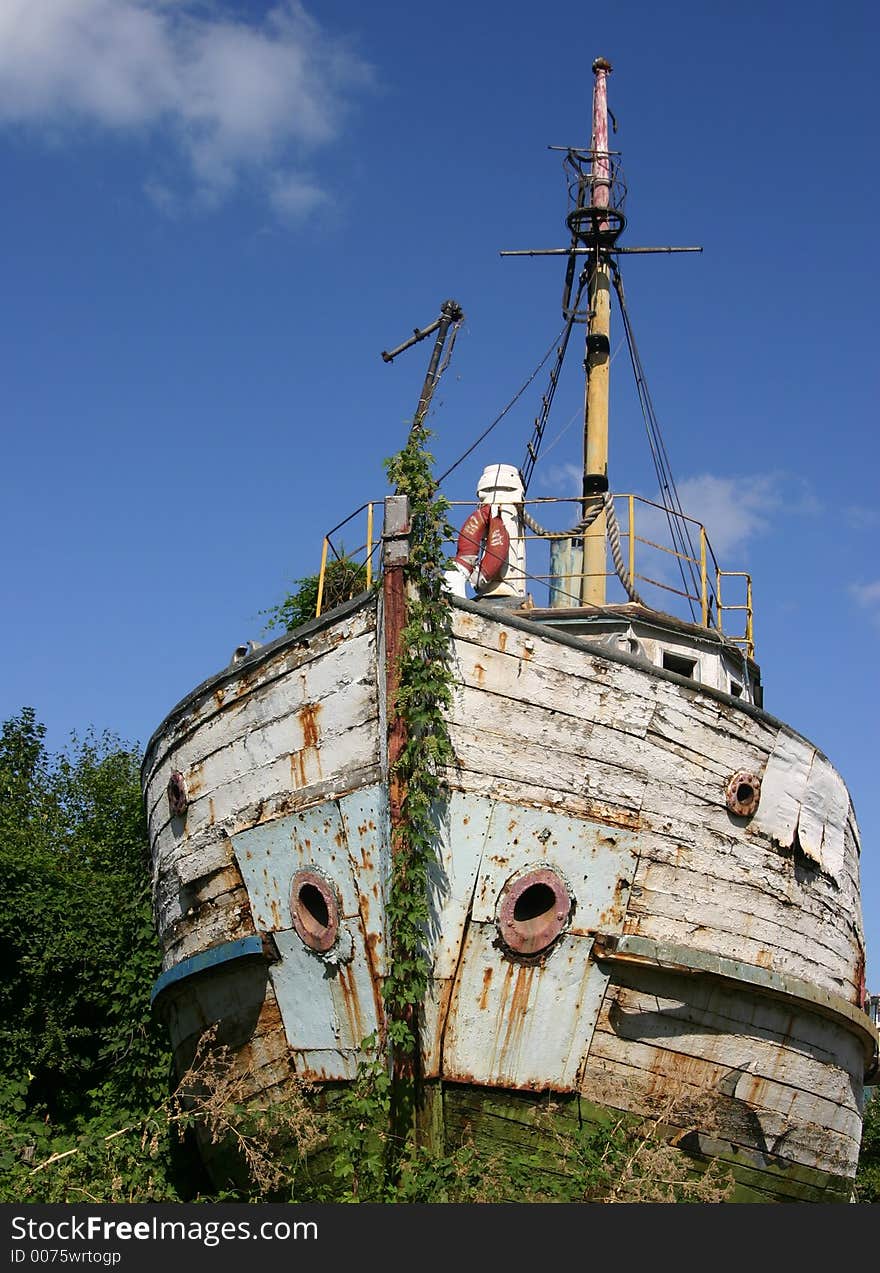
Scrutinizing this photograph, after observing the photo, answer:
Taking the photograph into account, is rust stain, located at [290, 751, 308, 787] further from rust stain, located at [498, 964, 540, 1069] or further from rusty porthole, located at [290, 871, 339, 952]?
rust stain, located at [498, 964, 540, 1069]

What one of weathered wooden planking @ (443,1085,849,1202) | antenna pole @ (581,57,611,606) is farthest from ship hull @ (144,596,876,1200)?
antenna pole @ (581,57,611,606)

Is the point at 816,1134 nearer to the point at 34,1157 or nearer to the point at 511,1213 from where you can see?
the point at 511,1213

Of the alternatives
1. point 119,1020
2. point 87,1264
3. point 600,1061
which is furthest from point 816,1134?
point 119,1020

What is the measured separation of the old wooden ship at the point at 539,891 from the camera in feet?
27.5

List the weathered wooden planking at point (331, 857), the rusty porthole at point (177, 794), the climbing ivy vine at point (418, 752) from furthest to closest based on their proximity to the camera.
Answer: the rusty porthole at point (177, 794)
the weathered wooden planking at point (331, 857)
the climbing ivy vine at point (418, 752)

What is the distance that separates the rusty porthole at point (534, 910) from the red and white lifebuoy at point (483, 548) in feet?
11.3

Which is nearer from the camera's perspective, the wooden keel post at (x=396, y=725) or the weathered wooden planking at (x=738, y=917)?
the wooden keel post at (x=396, y=725)

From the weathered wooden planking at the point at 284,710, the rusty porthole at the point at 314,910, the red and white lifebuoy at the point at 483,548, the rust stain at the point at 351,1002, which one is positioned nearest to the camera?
the rust stain at the point at 351,1002

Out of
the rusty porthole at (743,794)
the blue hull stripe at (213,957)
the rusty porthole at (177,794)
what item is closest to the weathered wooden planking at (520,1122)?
the blue hull stripe at (213,957)

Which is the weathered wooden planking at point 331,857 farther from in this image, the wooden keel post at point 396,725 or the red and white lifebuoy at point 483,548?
the red and white lifebuoy at point 483,548

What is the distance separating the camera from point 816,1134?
31.7 feet

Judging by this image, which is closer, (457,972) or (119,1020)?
(457,972)

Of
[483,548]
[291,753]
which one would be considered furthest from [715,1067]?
[483,548]

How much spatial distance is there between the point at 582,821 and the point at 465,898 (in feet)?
2.89
